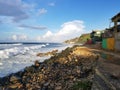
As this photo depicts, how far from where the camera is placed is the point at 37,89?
13.4 meters

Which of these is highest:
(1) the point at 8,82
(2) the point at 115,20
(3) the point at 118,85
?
(2) the point at 115,20

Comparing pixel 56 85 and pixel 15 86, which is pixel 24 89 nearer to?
pixel 15 86

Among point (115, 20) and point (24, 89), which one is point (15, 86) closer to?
point (24, 89)

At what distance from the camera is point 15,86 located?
14922 millimetres

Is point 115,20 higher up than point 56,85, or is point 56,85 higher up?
point 115,20

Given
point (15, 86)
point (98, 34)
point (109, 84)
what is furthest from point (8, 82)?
point (98, 34)

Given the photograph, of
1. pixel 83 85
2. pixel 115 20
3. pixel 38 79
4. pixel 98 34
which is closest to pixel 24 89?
pixel 38 79

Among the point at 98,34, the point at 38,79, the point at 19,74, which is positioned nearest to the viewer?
the point at 38,79

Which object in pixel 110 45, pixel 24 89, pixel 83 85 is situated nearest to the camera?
pixel 83 85

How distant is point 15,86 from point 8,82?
2043 millimetres

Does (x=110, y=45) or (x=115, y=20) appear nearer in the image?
(x=115, y=20)

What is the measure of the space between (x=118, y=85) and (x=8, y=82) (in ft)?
32.6

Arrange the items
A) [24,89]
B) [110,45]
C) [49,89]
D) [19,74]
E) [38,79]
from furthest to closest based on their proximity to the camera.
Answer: [110,45] → [19,74] → [38,79] → [24,89] → [49,89]

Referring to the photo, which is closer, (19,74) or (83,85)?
(83,85)
